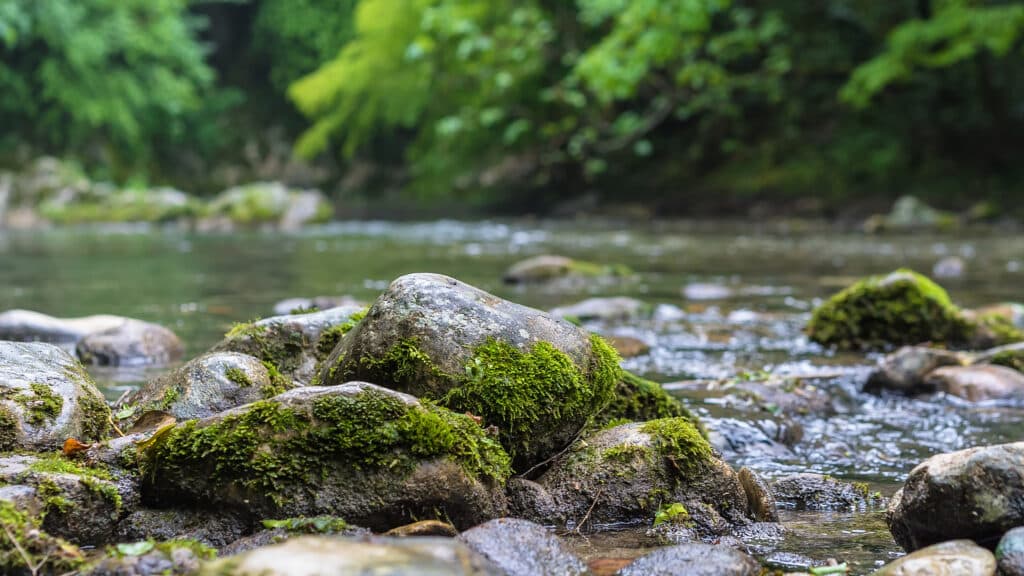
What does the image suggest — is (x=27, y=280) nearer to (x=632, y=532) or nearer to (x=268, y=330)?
(x=268, y=330)

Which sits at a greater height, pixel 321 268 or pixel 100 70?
pixel 100 70

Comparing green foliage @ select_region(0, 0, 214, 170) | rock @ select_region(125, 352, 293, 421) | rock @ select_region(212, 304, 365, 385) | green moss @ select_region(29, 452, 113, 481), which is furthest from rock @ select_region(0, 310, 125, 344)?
green foliage @ select_region(0, 0, 214, 170)

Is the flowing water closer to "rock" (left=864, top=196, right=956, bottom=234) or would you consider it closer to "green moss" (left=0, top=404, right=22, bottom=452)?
"rock" (left=864, top=196, right=956, bottom=234)

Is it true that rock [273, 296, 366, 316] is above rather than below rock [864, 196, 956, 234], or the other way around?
below

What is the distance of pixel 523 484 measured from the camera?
2664 mm

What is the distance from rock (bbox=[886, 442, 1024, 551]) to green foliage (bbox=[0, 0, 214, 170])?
26236 millimetres

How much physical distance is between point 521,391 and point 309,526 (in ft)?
2.43

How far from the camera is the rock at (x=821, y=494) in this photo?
2.90 meters

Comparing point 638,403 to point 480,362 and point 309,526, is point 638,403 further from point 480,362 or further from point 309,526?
point 309,526

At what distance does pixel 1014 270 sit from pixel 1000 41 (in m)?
5.15

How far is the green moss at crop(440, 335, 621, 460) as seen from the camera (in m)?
2.65

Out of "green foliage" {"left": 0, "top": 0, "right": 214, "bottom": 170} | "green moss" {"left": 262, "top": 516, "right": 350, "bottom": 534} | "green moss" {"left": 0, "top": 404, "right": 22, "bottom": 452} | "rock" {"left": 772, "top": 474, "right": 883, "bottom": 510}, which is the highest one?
"green foliage" {"left": 0, "top": 0, "right": 214, "bottom": 170}

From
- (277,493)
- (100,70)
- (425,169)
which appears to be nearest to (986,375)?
(277,493)

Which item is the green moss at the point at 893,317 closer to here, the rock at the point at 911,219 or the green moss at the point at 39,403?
the green moss at the point at 39,403
